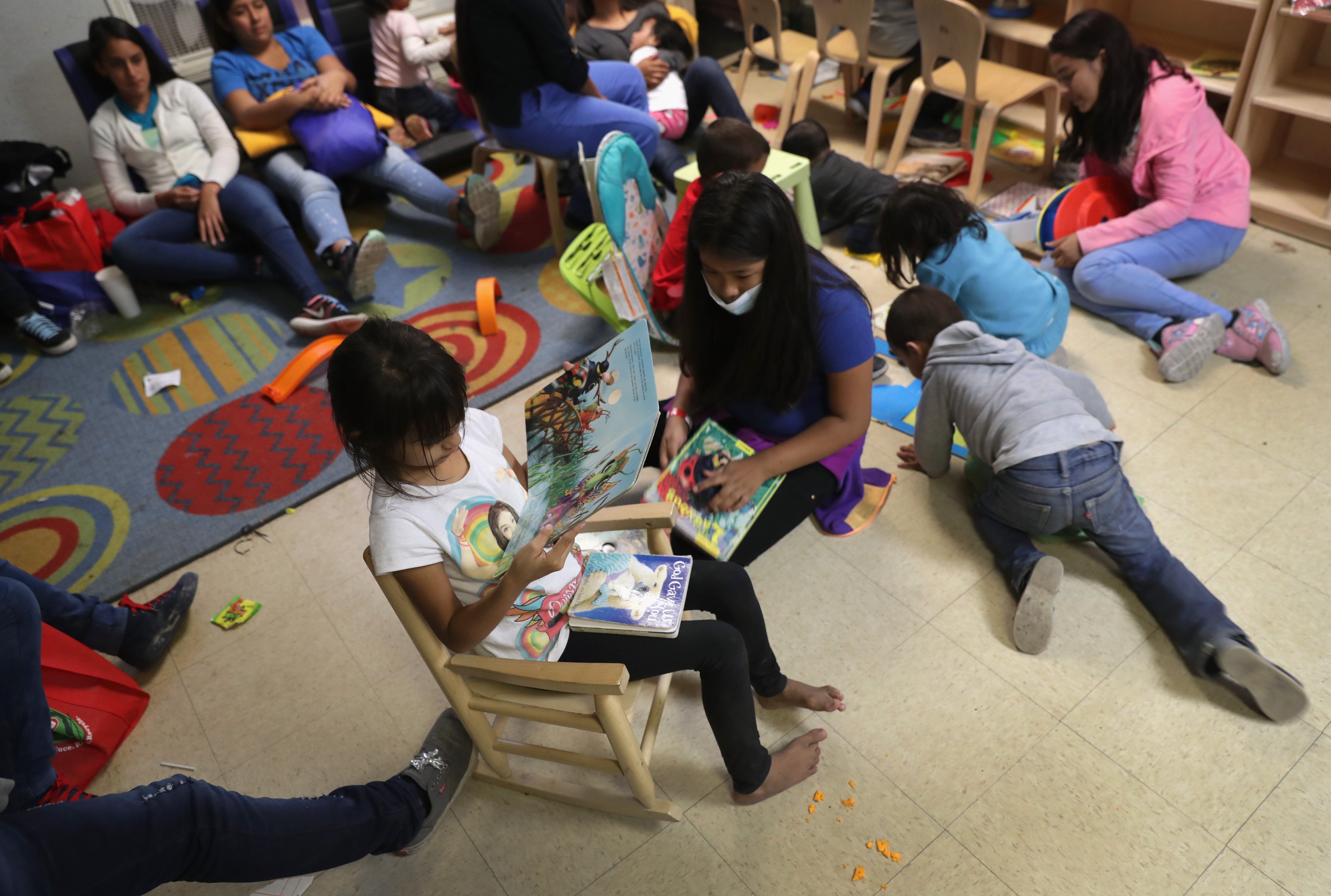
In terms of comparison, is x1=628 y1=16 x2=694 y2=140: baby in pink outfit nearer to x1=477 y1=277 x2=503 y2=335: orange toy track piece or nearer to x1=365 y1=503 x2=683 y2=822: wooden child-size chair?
x1=477 y1=277 x2=503 y2=335: orange toy track piece

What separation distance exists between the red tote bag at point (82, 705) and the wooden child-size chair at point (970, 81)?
10.8ft

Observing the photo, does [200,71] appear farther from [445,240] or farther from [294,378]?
[294,378]

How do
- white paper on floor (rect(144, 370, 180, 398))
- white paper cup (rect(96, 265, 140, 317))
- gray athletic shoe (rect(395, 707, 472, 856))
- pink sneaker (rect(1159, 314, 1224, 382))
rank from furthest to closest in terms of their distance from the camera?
white paper cup (rect(96, 265, 140, 317))
white paper on floor (rect(144, 370, 180, 398))
pink sneaker (rect(1159, 314, 1224, 382))
gray athletic shoe (rect(395, 707, 472, 856))

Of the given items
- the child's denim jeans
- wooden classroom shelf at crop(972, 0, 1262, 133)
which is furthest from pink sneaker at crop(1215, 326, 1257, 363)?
wooden classroom shelf at crop(972, 0, 1262, 133)

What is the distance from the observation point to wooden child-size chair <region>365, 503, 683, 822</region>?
1258mm

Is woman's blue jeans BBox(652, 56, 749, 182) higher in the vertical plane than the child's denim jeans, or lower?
higher

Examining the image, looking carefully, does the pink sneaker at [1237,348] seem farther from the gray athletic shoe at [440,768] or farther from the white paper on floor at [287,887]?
the white paper on floor at [287,887]

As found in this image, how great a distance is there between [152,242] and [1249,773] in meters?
3.79

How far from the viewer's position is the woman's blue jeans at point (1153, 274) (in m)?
2.50

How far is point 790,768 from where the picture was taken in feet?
5.11

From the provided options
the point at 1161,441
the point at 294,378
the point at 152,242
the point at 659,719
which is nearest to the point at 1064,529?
the point at 1161,441

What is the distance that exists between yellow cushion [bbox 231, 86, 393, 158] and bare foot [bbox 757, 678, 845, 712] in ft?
9.92

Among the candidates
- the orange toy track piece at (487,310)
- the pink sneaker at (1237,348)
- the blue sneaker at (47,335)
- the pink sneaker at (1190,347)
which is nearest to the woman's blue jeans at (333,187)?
the orange toy track piece at (487,310)

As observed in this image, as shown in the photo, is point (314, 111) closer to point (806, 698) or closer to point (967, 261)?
point (967, 261)
